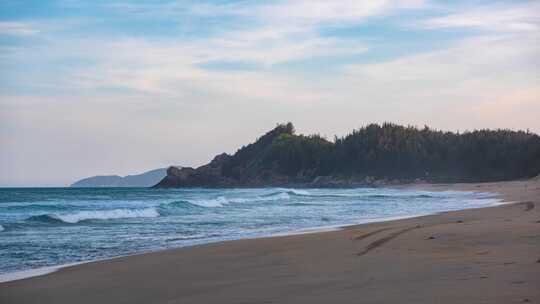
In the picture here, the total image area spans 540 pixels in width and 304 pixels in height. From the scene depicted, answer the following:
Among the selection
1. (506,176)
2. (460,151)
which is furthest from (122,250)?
(460,151)

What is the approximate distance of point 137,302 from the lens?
5.85m

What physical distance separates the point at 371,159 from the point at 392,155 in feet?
10.1

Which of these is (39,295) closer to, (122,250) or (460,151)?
(122,250)

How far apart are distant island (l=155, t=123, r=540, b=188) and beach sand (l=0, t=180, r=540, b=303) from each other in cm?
6904

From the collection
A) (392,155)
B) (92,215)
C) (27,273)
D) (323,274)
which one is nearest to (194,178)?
(392,155)

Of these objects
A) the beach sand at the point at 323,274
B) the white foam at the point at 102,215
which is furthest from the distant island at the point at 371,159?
the beach sand at the point at 323,274

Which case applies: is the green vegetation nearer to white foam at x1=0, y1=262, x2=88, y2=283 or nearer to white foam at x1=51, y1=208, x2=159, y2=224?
white foam at x1=51, y1=208, x2=159, y2=224

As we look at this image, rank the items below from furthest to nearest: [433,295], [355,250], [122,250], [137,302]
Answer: [122,250] → [355,250] → [137,302] → [433,295]

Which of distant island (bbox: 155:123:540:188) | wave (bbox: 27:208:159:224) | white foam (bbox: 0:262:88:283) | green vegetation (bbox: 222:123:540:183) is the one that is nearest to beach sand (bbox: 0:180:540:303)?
white foam (bbox: 0:262:88:283)

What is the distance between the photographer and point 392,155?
9194 centimetres

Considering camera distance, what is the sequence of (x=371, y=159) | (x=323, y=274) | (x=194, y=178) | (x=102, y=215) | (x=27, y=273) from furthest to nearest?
1. (x=194, y=178)
2. (x=371, y=159)
3. (x=102, y=215)
4. (x=27, y=273)
5. (x=323, y=274)

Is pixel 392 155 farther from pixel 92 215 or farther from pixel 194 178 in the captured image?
pixel 92 215

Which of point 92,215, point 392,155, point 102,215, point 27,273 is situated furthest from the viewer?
point 392,155

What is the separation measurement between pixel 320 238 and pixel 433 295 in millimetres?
6637
